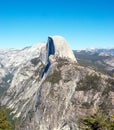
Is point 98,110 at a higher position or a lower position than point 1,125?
higher

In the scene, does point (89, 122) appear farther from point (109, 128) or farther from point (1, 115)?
point (1, 115)

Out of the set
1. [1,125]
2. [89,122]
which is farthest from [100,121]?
[1,125]

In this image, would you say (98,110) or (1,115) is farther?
(1,115)

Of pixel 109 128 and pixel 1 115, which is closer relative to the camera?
pixel 109 128

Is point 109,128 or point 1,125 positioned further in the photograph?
point 1,125

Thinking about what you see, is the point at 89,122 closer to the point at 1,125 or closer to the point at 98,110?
the point at 98,110

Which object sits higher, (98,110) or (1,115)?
(98,110)

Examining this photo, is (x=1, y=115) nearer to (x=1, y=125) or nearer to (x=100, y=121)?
(x=1, y=125)

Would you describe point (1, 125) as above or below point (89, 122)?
below
